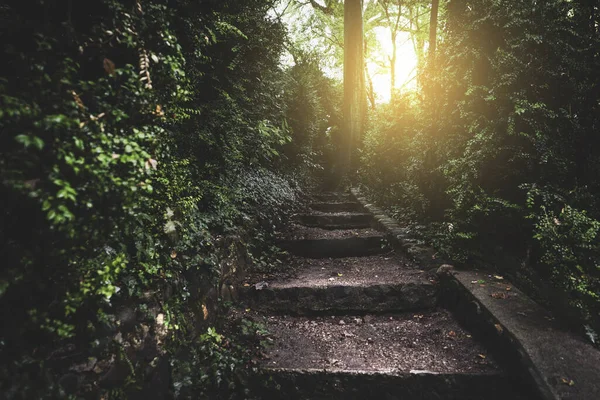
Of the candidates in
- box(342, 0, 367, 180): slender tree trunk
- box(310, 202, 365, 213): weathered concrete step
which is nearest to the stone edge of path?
box(310, 202, 365, 213): weathered concrete step

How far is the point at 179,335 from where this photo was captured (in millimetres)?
2205

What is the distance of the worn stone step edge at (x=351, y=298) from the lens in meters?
3.09

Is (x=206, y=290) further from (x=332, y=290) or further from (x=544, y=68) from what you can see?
(x=544, y=68)

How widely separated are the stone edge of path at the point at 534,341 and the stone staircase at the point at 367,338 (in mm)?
170

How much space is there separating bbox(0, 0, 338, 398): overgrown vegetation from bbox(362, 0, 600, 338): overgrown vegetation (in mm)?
2580

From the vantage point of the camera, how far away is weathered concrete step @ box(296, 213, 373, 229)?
5730 millimetres

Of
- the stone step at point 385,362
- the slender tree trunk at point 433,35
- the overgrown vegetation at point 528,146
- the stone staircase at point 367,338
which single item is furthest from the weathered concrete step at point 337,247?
the slender tree trunk at point 433,35

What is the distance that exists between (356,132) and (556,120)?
709 centimetres

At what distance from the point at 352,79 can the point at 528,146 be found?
7.30 metres

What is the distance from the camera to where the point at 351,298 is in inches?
124

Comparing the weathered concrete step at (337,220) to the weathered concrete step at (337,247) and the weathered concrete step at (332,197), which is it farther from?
the weathered concrete step at (332,197)

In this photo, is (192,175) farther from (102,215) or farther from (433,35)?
(433,35)

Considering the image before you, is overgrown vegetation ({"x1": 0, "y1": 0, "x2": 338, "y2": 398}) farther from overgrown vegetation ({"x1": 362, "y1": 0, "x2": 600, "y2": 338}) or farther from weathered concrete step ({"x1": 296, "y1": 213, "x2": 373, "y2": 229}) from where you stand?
weathered concrete step ({"x1": 296, "y1": 213, "x2": 373, "y2": 229})

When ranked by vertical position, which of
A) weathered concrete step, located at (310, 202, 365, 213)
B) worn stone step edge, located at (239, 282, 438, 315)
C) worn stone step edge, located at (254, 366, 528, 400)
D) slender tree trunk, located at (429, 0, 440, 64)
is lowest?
worn stone step edge, located at (254, 366, 528, 400)
